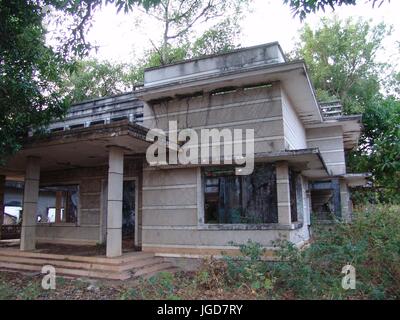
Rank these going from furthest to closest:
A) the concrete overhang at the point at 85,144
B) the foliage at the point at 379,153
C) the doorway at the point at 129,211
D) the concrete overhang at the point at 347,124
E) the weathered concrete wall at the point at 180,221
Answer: the foliage at the point at 379,153 < the concrete overhang at the point at 347,124 < the doorway at the point at 129,211 < the weathered concrete wall at the point at 180,221 < the concrete overhang at the point at 85,144

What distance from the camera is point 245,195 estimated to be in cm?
958

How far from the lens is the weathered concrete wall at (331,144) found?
14.6 m

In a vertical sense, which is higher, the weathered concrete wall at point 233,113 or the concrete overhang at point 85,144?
the weathered concrete wall at point 233,113

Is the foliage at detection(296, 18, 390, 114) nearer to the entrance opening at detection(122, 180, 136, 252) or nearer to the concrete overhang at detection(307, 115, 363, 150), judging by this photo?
the concrete overhang at detection(307, 115, 363, 150)

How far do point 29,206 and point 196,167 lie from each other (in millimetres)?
5160

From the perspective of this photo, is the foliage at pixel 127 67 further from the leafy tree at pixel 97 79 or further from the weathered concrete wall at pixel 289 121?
the weathered concrete wall at pixel 289 121

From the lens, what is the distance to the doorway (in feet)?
37.3

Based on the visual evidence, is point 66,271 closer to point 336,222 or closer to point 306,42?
point 336,222

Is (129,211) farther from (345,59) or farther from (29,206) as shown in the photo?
(345,59)

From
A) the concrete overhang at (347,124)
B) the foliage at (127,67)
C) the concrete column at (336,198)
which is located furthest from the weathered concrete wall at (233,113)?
the foliage at (127,67)

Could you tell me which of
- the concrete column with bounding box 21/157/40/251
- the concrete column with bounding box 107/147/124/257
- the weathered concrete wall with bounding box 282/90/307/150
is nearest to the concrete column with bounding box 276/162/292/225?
Result: the weathered concrete wall with bounding box 282/90/307/150

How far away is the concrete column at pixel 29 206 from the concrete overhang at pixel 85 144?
45 cm

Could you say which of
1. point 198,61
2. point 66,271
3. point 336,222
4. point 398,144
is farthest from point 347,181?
point 66,271

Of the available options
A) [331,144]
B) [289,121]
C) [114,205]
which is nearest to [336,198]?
[331,144]
